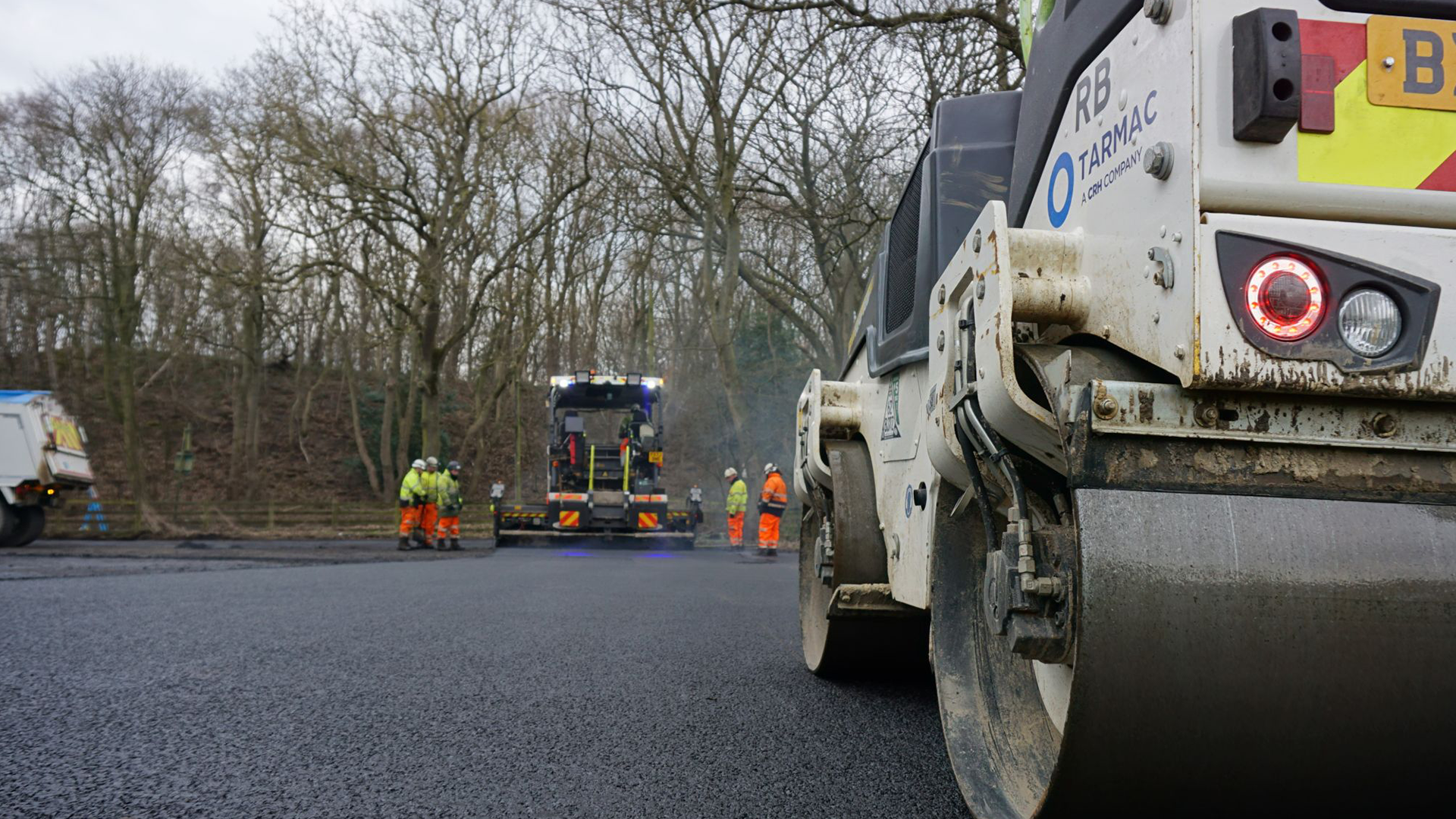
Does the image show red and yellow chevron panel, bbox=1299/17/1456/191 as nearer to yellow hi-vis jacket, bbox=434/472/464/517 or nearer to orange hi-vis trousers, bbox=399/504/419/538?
yellow hi-vis jacket, bbox=434/472/464/517

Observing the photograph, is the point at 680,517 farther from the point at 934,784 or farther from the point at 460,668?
the point at 934,784

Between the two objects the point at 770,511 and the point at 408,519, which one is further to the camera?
the point at 408,519

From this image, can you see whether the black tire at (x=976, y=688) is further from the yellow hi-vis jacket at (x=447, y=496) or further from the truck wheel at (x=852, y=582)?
the yellow hi-vis jacket at (x=447, y=496)

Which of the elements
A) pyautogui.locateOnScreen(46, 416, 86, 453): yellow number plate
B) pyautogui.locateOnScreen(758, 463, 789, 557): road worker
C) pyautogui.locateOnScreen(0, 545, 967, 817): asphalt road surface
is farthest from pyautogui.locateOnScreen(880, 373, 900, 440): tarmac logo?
pyautogui.locateOnScreen(46, 416, 86, 453): yellow number plate

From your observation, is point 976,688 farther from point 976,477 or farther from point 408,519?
point 408,519

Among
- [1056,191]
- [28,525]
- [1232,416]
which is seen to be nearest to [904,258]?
[1056,191]

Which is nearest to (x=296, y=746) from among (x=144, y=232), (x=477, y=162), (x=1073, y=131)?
(x=1073, y=131)

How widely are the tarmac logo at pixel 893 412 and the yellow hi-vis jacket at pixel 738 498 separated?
15.4m

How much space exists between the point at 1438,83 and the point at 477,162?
2291cm

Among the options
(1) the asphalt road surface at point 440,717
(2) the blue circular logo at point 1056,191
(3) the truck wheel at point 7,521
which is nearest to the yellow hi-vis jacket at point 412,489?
(3) the truck wheel at point 7,521

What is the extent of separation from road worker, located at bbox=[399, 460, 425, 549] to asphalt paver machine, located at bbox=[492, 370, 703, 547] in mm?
1370

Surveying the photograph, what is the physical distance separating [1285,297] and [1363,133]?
→ 34 cm

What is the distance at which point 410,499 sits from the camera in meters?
17.7

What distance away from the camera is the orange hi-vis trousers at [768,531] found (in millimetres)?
16922
